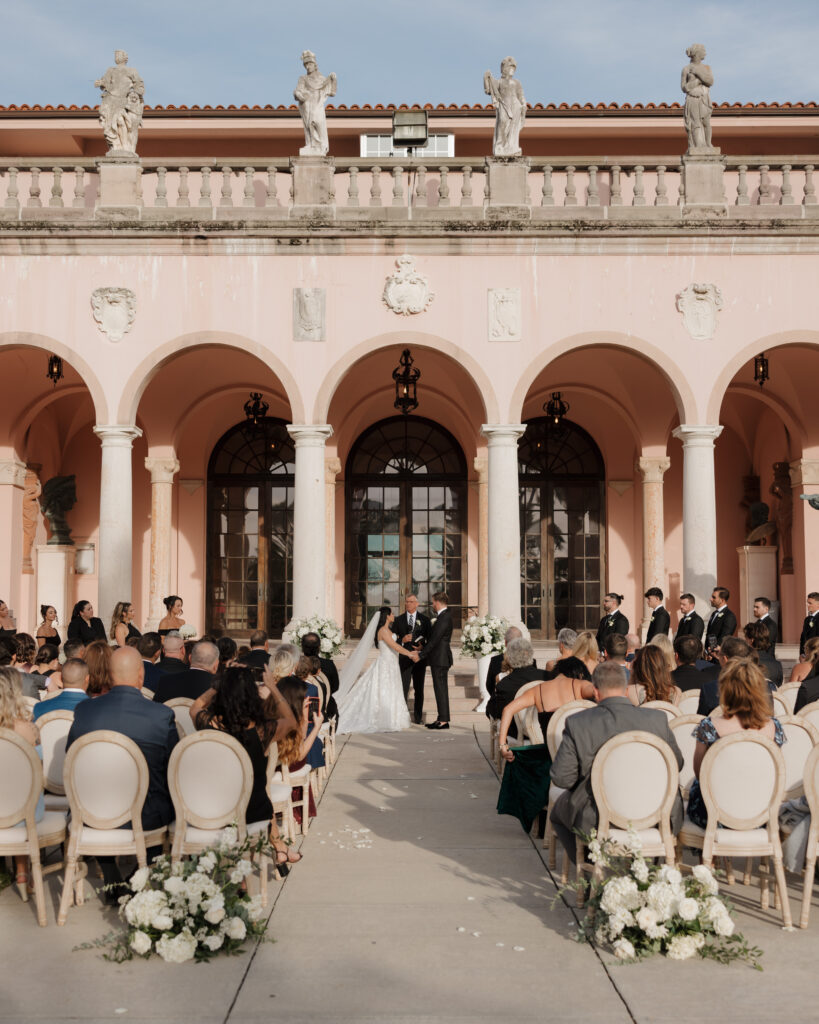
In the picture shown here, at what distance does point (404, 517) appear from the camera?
63.7 feet

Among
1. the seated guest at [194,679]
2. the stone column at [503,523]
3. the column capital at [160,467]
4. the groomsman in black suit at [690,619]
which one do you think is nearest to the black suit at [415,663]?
the stone column at [503,523]

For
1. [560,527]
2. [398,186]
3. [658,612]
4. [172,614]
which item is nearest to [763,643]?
[658,612]

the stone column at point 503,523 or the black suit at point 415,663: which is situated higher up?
the stone column at point 503,523

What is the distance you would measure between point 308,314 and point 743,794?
34.2 feet

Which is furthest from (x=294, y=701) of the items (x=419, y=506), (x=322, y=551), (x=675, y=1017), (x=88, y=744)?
(x=419, y=506)

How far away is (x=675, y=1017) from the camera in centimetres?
382

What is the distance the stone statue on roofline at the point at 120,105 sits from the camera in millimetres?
14227

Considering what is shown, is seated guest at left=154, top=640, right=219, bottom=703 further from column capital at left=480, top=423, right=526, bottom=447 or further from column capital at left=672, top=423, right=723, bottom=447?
column capital at left=672, top=423, right=723, bottom=447

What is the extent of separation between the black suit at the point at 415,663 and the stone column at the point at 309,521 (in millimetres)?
1984

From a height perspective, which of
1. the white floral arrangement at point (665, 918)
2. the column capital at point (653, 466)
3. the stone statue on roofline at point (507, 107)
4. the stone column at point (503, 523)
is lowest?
the white floral arrangement at point (665, 918)

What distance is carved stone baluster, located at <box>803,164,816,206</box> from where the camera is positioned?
14.0 m

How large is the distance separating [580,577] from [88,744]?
49.5 ft

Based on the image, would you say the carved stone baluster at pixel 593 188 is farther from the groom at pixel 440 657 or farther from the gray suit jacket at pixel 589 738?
the gray suit jacket at pixel 589 738

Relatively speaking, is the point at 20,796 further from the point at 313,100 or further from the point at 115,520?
the point at 313,100
